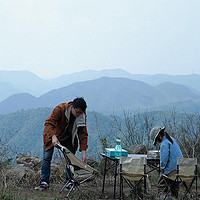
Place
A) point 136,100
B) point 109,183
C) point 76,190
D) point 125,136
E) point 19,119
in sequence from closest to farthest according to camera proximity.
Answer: point 76,190
point 109,183
point 125,136
point 19,119
point 136,100

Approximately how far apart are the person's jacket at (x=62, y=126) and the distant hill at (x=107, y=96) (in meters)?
63.1

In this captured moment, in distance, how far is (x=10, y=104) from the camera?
76812 millimetres

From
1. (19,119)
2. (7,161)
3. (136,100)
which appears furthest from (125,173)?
(136,100)

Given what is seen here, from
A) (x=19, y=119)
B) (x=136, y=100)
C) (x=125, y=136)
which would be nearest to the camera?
(x=125, y=136)

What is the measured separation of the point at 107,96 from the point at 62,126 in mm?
71262

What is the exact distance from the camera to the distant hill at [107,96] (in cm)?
7312

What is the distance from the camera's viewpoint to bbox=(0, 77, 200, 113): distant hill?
7312 centimetres

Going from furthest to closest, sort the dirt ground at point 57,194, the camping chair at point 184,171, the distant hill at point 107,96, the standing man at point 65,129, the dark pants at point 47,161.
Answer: the distant hill at point 107,96 < the dark pants at point 47,161 < the standing man at point 65,129 < the dirt ground at point 57,194 < the camping chair at point 184,171

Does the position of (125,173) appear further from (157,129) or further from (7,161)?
(7,161)

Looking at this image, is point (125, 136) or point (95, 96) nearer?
point (125, 136)

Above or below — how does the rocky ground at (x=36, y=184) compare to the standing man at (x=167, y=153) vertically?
below

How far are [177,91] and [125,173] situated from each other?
74.6 meters

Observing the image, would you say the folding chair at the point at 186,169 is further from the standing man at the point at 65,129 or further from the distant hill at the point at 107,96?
the distant hill at the point at 107,96

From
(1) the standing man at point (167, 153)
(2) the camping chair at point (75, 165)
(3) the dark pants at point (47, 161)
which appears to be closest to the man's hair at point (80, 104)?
(2) the camping chair at point (75, 165)
